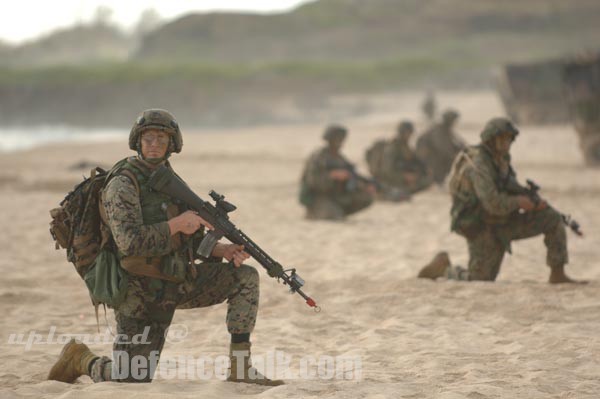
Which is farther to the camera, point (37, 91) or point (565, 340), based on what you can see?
point (37, 91)

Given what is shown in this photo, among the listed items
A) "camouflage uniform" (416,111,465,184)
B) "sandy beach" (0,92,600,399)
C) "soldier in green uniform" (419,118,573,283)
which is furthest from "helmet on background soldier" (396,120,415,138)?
"soldier in green uniform" (419,118,573,283)

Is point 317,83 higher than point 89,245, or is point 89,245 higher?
point 317,83

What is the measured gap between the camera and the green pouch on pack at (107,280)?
440cm

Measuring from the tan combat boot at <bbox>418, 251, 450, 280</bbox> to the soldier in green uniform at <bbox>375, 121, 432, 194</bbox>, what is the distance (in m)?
5.97

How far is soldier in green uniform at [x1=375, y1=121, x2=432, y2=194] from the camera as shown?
535 inches

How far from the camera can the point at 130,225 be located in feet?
14.1

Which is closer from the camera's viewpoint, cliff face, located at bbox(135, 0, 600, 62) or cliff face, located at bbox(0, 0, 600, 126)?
cliff face, located at bbox(0, 0, 600, 126)

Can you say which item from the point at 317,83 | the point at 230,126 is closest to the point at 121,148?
the point at 230,126

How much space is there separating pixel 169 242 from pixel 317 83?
62.5m

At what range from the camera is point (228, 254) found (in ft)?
15.1

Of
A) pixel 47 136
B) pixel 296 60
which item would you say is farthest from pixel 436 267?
pixel 296 60

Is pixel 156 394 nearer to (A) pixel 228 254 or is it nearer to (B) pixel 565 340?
(A) pixel 228 254

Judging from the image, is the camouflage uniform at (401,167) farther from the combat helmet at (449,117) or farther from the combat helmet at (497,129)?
the combat helmet at (497,129)

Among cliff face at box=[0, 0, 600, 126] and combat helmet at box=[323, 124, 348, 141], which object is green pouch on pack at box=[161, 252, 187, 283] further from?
cliff face at box=[0, 0, 600, 126]
